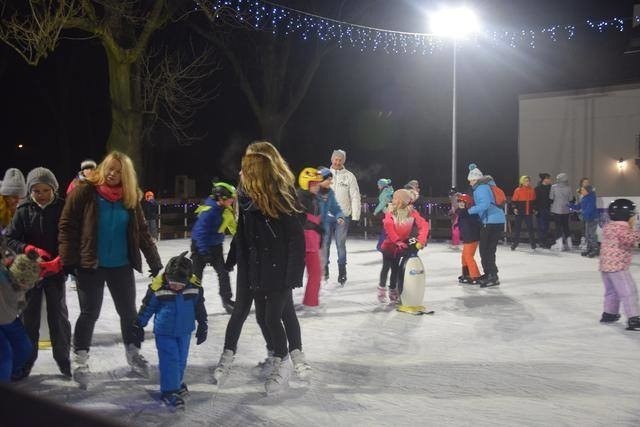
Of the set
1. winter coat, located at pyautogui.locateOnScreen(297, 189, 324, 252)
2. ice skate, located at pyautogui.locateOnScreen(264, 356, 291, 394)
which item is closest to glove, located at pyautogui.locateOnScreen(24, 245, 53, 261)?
ice skate, located at pyautogui.locateOnScreen(264, 356, 291, 394)

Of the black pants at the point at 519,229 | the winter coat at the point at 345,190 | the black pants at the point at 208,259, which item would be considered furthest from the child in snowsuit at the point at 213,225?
the black pants at the point at 519,229

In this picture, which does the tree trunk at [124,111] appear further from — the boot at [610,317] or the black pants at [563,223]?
the boot at [610,317]

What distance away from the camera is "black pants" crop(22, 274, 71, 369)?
4.61m

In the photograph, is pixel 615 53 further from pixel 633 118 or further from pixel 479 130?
pixel 479 130

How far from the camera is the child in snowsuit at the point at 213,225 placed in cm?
633

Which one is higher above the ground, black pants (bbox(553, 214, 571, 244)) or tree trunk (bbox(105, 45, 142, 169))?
tree trunk (bbox(105, 45, 142, 169))

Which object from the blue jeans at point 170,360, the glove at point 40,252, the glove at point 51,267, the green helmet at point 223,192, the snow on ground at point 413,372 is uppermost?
the green helmet at point 223,192

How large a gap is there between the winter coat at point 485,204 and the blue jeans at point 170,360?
5.61 meters

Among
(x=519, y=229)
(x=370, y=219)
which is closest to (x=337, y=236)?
(x=519, y=229)

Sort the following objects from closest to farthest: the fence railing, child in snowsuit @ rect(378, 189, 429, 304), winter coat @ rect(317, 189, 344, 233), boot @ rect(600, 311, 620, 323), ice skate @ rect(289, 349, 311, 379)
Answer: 1. ice skate @ rect(289, 349, 311, 379)
2. boot @ rect(600, 311, 620, 323)
3. child in snowsuit @ rect(378, 189, 429, 304)
4. winter coat @ rect(317, 189, 344, 233)
5. the fence railing

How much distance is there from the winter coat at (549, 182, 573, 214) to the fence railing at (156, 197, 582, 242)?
2356mm

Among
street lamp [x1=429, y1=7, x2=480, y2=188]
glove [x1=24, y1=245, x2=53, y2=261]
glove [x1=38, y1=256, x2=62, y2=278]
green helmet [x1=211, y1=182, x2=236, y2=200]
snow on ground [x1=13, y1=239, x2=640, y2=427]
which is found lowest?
snow on ground [x1=13, y1=239, x2=640, y2=427]

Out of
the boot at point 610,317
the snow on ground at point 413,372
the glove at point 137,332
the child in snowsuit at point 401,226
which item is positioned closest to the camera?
the snow on ground at point 413,372

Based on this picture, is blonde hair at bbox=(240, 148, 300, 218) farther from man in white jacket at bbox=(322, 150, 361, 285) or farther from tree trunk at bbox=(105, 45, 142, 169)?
tree trunk at bbox=(105, 45, 142, 169)
